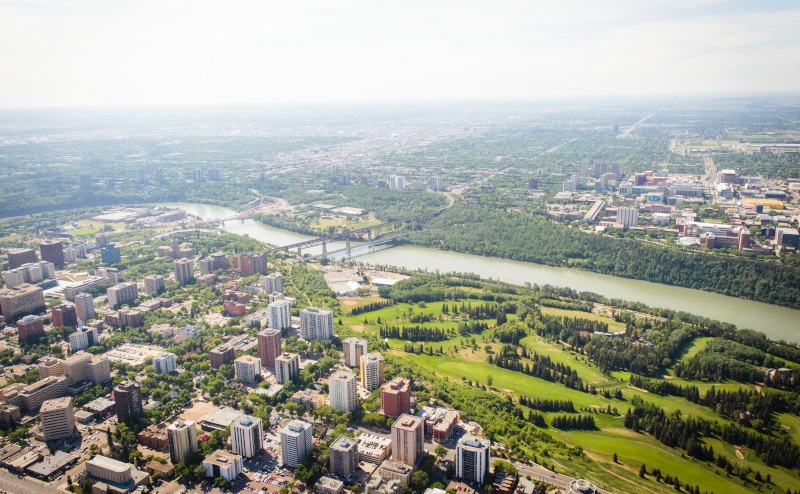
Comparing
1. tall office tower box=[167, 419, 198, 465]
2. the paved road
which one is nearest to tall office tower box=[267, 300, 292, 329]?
tall office tower box=[167, 419, 198, 465]

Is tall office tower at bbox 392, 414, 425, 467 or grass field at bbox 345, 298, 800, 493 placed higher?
tall office tower at bbox 392, 414, 425, 467

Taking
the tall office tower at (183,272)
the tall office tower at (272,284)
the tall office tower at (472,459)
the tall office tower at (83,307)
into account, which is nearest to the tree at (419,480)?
the tall office tower at (472,459)

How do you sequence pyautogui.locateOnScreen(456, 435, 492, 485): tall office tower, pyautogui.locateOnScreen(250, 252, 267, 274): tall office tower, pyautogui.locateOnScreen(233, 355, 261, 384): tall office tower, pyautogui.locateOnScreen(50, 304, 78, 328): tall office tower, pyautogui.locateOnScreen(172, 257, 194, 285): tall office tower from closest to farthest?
pyautogui.locateOnScreen(456, 435, 492, 485): tall office tower, pyautogui.locateOnScreen(233, 355, 261, 384): tall office tower, pyautogui.locateOnScreen(50, 304, 78, 328): tall office tower, pyautogui.locateOnScreen(172, 257, 194, 285): tall office tower, pyautogui.locateOnScreen(250, 252, 267, 274): tall office tower

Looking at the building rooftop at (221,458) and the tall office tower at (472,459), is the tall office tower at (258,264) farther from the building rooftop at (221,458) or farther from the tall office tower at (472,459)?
the tall office tower at (472,459)

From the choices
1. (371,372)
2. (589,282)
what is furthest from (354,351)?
(589,282)

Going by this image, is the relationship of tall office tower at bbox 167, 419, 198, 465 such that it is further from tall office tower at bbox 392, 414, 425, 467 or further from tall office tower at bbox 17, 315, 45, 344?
tall office tower at bbox 17, 315, 45, 344

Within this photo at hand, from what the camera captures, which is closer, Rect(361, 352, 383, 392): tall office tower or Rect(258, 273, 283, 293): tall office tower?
Rect(361, 352, 383, 392): tall office tower

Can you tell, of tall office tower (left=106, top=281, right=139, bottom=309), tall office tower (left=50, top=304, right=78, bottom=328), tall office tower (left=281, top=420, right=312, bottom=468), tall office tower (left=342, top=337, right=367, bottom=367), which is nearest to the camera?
tall office tower (left=281, top=420, right=312, bottom=468)

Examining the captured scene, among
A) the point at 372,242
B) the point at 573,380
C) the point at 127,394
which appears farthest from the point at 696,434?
the point at 372,242
